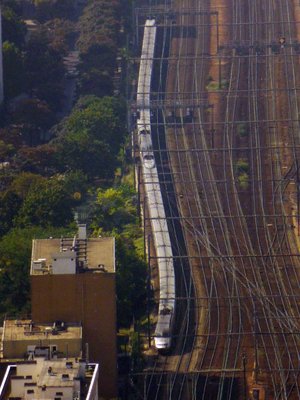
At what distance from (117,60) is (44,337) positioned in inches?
1144

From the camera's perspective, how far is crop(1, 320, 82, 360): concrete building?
43.1m

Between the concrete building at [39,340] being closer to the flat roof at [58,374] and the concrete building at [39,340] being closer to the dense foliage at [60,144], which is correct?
the flat roof at [58,374]

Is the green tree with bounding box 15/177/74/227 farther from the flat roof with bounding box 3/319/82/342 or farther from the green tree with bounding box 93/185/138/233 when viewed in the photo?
the flat roof with bounding box 3/319/82/342

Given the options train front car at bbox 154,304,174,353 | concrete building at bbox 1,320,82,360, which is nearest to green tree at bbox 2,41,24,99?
train front car at bbox 154,304,174,353

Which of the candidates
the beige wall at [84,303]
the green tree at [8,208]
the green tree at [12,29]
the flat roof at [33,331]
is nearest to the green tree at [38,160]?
the green tree at [8,208]

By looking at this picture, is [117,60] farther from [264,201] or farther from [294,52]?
[264,201]

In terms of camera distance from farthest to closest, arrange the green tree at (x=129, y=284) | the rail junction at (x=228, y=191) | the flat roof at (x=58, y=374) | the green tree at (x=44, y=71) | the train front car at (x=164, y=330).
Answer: the green tree at (x=44, y=71) → the train front car at (x=164, y=330) → the green tree at (x=129, y=284) → the rail junction at (x=228, y=191) → the flat roof at (x=58, y=374)

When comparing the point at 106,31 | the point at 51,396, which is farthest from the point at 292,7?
the point at 51,396

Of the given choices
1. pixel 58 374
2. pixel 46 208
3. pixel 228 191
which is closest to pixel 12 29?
pixel 228 191

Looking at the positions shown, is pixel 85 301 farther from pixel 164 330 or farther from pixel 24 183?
pixel 24 183

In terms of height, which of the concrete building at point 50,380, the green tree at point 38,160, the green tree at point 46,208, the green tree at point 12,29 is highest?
the green tree at point 12,29

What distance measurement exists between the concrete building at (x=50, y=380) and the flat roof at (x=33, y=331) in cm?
339

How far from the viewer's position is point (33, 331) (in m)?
44.1

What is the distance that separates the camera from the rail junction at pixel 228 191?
48938 millimetres
